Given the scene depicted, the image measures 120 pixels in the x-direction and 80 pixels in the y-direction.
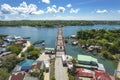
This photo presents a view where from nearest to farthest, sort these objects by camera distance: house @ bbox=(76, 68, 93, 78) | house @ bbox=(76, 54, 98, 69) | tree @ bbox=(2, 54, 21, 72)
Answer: house @ bbox=(76, 68, 93, 78), tree @ bbox=(2, 54, 21, 72), house @ bbox=(76, 54, 98, 69)

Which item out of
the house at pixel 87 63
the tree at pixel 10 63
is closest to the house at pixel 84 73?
the house at pixel 87 63

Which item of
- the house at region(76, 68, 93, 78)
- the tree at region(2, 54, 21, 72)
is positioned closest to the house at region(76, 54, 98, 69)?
the house at region(76, 68, 93, 78)

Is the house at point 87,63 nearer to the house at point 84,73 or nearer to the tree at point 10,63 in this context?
the house at point 84,73

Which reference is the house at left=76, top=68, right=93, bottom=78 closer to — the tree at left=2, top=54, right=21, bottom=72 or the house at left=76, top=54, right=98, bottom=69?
the house at left=76, top=54, right=98, bottom=69

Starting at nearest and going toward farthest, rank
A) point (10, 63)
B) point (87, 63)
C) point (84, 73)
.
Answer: point (84, 73) < point (10, 63) < point (87, 63)

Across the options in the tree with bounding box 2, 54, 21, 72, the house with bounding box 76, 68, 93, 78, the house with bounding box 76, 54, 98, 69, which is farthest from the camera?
the house with bounding box 76, 54, 98, 69

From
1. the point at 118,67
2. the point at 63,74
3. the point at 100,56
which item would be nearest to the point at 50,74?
the point at 63,74

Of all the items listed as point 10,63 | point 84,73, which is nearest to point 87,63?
point 84,73

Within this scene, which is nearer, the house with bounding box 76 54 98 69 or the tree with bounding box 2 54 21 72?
the tree with bounding box 2 54 21 72

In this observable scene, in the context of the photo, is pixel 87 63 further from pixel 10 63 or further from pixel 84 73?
pixel 10 63

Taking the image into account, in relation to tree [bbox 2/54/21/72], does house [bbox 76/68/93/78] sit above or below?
below

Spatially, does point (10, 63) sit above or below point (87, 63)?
above
